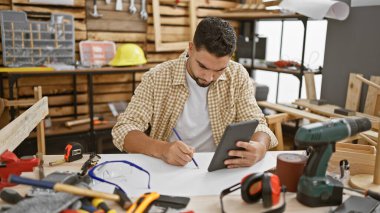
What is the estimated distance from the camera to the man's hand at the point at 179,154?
1.39 meters

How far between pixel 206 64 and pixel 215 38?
122 millimetres

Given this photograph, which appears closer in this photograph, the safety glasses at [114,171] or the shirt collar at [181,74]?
the safety glasses at [114,171]

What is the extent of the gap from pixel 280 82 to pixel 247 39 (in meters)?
0.66

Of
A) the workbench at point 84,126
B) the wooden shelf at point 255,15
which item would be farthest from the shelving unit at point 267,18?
the workbench at point 84,126

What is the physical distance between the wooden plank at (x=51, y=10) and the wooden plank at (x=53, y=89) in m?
0.75

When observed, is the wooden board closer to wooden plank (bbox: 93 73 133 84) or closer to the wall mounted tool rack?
wooden plank (bbox: 93 73 133 84)

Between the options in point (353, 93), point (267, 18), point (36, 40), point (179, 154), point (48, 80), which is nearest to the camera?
point (179, 154)

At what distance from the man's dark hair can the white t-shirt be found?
1.22 feet

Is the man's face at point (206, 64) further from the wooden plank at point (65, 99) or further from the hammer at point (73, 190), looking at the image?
the wooden plank at point (65, 99)

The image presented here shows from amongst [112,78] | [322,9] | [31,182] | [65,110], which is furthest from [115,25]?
[31,182]

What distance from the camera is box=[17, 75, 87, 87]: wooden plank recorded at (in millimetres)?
3568

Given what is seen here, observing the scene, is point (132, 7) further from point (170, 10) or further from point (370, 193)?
point (370, 193)

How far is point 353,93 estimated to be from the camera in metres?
3.17

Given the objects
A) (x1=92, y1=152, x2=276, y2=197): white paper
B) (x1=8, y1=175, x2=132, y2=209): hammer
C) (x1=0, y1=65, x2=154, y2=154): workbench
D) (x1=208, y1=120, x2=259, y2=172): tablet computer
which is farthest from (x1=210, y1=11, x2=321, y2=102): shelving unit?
(x1=8, y1=175, x2=132, y2=209): hammer
